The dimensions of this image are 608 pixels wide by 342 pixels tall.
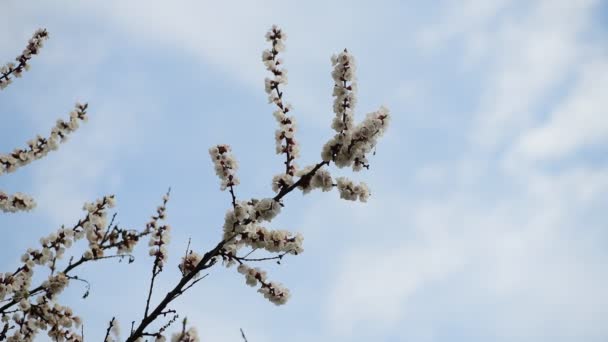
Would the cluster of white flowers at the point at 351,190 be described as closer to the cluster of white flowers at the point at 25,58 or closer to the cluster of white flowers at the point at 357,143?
the cluster of white flowers at the point at 357,143

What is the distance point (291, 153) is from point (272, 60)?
133 centimetres

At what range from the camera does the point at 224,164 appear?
5.33 m

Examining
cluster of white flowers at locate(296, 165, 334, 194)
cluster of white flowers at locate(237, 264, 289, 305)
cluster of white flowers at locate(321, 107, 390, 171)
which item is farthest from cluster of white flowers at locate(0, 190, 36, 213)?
cluster of white flowers at locate(321, 107, 390, 171)

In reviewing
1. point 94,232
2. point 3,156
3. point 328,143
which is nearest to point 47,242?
point 94,232

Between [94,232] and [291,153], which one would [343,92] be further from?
[94,232]

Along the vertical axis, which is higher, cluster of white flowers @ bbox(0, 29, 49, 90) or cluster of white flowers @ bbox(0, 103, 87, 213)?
cluster of white flowers @ bbox(0, 29, 49, 90)

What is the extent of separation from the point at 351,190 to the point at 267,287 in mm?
1451

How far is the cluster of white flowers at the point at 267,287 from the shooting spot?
5.32 m

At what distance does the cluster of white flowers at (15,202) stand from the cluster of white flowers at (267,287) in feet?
13.6

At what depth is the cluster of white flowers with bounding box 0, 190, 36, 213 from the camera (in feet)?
23.6

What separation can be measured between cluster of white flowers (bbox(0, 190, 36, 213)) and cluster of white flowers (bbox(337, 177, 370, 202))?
16.7 feet

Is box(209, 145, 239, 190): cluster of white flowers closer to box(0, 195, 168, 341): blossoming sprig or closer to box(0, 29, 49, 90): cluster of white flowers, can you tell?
box(0, 195, 168, 341): blossoming sprig

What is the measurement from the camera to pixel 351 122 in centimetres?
516

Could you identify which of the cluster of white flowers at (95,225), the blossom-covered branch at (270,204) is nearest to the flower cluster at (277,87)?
the blossom-covered branch at (270,204)
